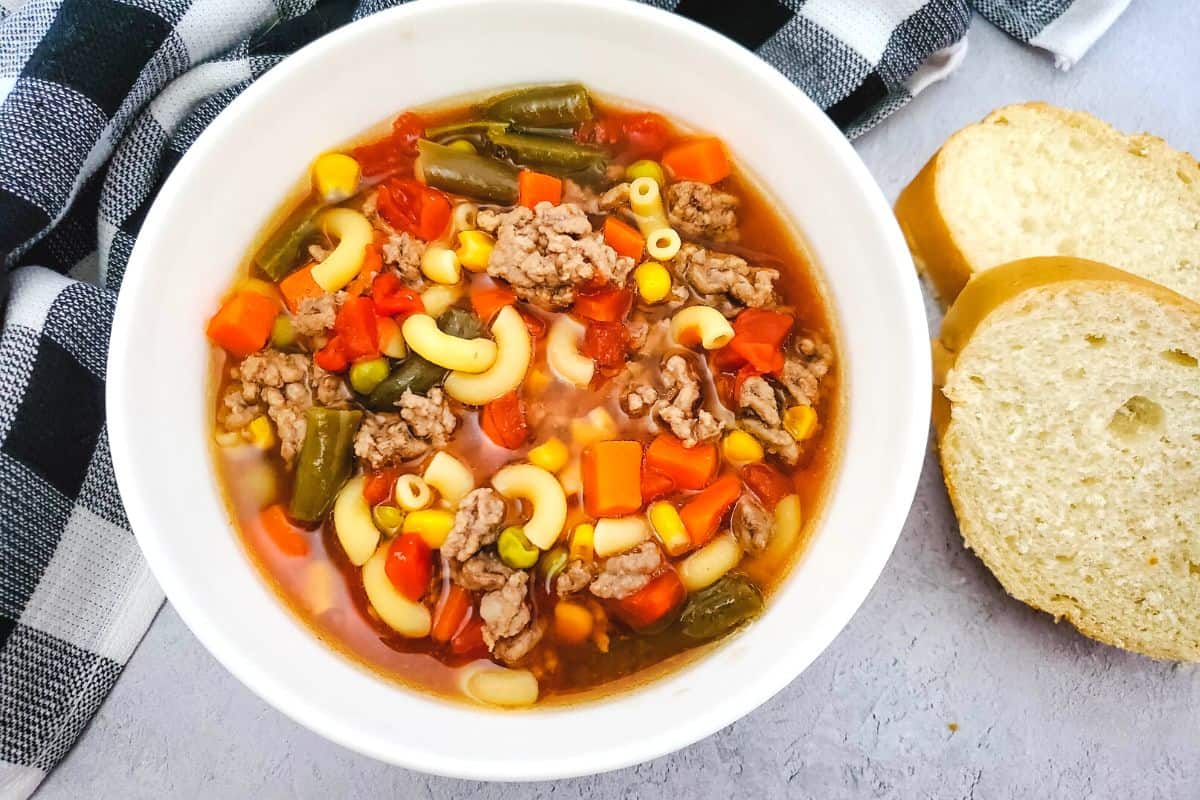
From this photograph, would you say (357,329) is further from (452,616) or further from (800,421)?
(800,421)

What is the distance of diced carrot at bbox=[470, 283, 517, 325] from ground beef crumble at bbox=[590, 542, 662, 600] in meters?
0.62

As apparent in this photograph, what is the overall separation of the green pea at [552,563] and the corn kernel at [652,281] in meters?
0.61

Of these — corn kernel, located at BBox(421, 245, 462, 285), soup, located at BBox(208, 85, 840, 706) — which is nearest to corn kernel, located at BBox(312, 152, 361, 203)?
soup, located at BBox(208, 85, 840, 706)

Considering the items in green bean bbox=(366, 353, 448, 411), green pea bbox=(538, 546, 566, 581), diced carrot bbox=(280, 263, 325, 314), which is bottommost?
green pea bbox=(538, 546, 566, 581)

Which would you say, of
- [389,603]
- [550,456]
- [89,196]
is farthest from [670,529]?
[89,196]

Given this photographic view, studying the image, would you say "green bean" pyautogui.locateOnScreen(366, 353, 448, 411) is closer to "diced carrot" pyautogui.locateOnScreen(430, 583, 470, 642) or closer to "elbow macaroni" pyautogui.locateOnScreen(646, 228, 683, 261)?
"diced carrot" pyautogui.locateOnScreen(430, 583, 470, 642)

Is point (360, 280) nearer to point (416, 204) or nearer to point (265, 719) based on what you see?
point (416, 204)

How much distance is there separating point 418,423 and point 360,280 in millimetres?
360

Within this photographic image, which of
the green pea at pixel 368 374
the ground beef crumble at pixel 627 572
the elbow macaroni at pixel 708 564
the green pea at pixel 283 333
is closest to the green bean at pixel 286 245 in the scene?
the green pea at pixel 283 333

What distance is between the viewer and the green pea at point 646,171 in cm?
232

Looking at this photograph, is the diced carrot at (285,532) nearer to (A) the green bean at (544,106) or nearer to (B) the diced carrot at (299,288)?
(B) the diced carrot at (299,288)

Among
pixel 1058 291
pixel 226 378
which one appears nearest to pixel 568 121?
pixel 226 378

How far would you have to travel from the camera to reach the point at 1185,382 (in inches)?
100

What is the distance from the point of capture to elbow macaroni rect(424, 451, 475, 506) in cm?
218
